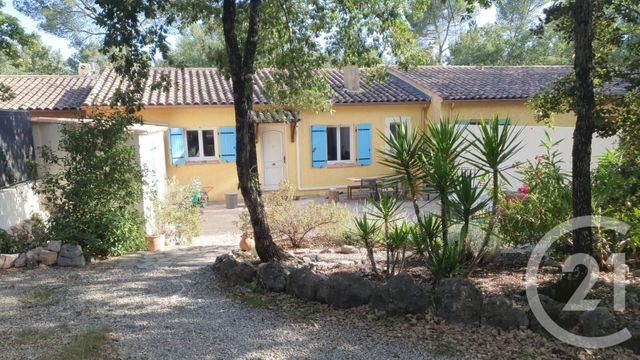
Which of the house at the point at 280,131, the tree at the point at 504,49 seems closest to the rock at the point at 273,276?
the house at the point at 280,131

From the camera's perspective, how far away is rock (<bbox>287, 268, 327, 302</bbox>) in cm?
541

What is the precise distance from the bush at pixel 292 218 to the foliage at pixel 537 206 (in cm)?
298

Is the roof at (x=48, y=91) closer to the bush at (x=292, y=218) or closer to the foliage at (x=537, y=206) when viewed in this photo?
the bush at (x=292, y=218)

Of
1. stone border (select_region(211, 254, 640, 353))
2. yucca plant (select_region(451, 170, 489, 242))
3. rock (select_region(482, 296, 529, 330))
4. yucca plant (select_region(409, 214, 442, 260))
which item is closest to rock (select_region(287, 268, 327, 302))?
stone border (select_region(211, 254, 640, 353))

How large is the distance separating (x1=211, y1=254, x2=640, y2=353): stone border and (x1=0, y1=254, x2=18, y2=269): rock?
3.78 metres

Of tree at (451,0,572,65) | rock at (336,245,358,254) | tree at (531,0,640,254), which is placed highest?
tree at (451,0,572,65)

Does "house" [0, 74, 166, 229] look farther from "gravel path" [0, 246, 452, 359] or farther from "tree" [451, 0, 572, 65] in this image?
"tree" [451, 0, 572, 65]

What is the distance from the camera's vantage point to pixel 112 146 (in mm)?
7785

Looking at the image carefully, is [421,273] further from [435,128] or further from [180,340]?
[180,340]

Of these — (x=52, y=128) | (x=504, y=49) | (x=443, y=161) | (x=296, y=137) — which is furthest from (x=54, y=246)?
(x=504, y=49)

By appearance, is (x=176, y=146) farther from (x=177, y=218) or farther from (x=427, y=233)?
(x=427, y=233)

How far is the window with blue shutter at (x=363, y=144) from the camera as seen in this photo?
1703 centimetres

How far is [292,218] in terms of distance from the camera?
827cm

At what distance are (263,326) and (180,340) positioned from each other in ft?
2.60
